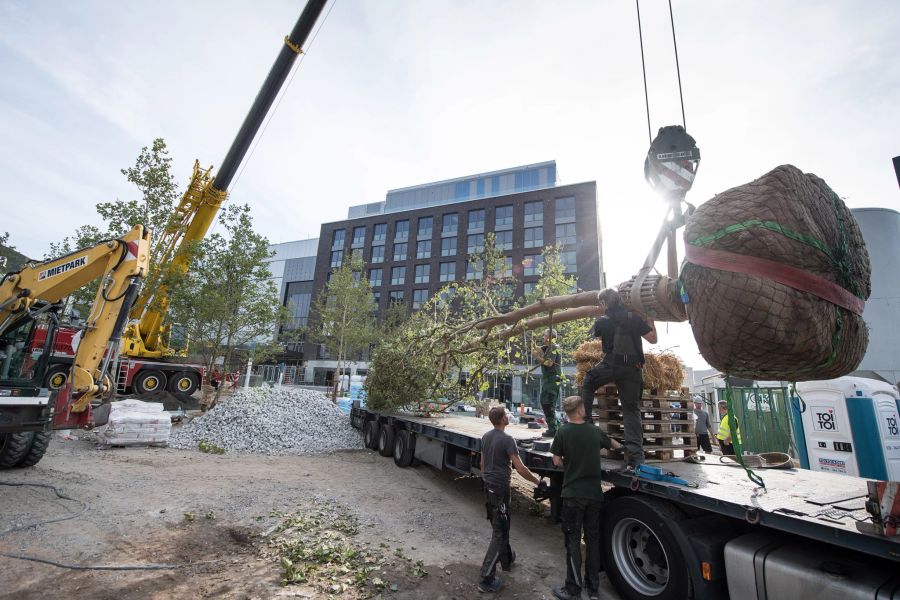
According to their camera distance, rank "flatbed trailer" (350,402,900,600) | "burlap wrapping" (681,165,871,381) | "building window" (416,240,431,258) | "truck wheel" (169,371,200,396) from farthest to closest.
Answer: "building window" (416,240,431,258) < "truck wheel" (169,371,200,396) < "flatbed trailer" (350,402,900,600) < "burlap wrapping" (681,165,871,381)

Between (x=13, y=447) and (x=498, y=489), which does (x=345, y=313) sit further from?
(x=498, y=489)

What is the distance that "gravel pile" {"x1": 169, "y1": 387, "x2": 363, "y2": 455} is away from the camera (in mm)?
12180

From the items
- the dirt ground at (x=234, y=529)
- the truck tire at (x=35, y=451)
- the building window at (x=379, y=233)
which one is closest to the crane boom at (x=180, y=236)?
the dirt ground at (x=234, y=529)

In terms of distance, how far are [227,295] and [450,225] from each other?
1388 inches

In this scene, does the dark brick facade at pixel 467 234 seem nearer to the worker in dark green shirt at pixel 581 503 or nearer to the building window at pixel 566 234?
the building window at pixel 566 234

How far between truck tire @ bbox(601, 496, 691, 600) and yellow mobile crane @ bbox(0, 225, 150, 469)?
25.8 feet

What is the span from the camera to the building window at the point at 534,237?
44.3m

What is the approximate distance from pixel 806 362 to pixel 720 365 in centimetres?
43

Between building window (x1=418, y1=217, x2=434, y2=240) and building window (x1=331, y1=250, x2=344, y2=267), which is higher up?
building window (x1=418, y1=217, x2=434, y2=240)

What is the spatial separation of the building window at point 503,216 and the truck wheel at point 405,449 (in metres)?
38.6

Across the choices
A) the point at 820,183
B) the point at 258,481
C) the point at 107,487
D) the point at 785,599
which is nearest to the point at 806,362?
the point at 820,183

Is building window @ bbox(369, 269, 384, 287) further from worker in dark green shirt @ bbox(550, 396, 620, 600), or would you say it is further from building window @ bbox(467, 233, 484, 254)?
worker in dark green shirt @ bbox(550, 396, 620, 600)

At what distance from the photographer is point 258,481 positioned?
8.38 metres

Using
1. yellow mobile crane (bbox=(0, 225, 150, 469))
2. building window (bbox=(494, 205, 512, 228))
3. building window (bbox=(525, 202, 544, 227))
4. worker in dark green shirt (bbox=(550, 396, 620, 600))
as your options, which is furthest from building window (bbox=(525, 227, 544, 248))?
worker in dark green shirt (bbox=(550, 396, 620, 600))
